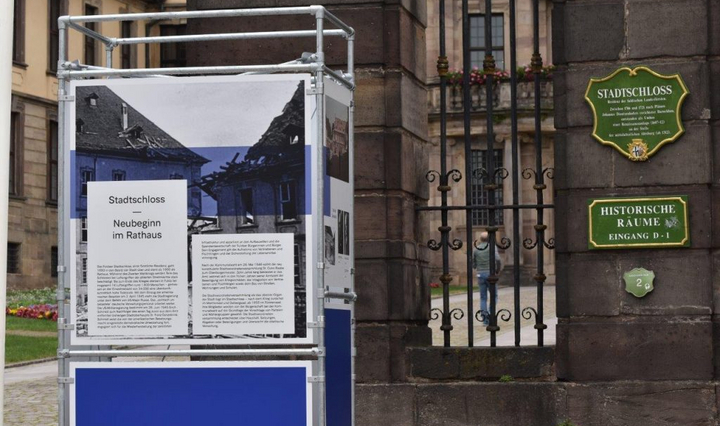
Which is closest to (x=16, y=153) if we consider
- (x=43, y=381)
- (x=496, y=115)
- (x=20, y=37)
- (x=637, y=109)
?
(x=20, y=37)

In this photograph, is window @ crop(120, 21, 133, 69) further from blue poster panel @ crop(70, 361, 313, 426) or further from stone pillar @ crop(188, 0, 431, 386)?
blue poster panel @ crop(70, 361, 313, 426)

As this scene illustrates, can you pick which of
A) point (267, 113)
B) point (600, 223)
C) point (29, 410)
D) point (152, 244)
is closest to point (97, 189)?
point (152, 244)

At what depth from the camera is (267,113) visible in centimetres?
790

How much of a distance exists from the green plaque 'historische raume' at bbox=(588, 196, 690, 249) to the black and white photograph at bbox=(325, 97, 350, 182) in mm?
2838

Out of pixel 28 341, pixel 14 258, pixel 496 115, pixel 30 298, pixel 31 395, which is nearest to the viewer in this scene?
pixel 31 395

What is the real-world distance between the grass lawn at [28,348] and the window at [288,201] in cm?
1470

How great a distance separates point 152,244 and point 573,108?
4143 mm

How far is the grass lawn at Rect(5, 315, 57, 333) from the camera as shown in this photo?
28.2m

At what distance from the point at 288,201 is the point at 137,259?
34.8 inches

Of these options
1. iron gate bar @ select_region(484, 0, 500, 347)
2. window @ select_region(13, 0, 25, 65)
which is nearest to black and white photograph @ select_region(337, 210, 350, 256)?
iron gate bar @ select_region(484, 0, 500, 347)

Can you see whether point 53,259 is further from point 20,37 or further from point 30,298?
point 30,298

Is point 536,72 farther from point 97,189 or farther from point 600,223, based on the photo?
→ point 97,189

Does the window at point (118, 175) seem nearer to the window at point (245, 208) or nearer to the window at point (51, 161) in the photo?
the window at point (245, 208)

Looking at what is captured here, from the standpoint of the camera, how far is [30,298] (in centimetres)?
3719
